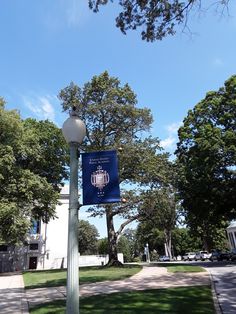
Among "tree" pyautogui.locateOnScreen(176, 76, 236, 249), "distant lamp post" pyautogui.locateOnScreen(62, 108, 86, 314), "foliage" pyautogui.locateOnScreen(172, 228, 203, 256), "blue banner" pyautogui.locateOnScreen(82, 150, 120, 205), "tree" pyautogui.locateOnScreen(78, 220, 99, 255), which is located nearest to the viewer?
"distant lamp post" pyautogui.locateOnScreen(62, 108, 86, 314)

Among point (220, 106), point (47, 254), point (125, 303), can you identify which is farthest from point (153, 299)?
point (47, 254)

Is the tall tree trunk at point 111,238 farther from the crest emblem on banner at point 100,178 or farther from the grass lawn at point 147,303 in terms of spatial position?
the crest emblem on banner at point 100,178

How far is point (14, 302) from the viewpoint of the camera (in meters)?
11.4

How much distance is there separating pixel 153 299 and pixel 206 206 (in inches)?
812

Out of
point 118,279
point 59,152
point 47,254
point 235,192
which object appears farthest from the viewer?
point 47,254

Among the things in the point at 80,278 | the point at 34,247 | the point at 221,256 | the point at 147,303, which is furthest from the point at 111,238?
the point at 147,303

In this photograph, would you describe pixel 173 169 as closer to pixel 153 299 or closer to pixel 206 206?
pixel 206 206

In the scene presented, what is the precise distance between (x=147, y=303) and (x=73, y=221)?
5.80 metres

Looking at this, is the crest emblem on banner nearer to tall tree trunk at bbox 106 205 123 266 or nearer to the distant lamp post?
the distant lamp post

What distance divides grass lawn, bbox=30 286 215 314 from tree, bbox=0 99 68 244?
19229mm

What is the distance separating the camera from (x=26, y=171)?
31359 millimetres

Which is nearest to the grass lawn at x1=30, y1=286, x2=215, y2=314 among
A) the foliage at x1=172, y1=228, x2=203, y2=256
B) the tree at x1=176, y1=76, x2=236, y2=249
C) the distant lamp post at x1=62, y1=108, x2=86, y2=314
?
the distant lamp post at x1=62, y1=108, x2=86, y2=314

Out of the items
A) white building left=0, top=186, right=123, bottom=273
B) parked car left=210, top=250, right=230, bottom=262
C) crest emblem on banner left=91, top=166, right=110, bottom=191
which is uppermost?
white building left=0, top=186, right=123, bottom=273

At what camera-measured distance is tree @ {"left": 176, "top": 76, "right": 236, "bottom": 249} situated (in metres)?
28.7
